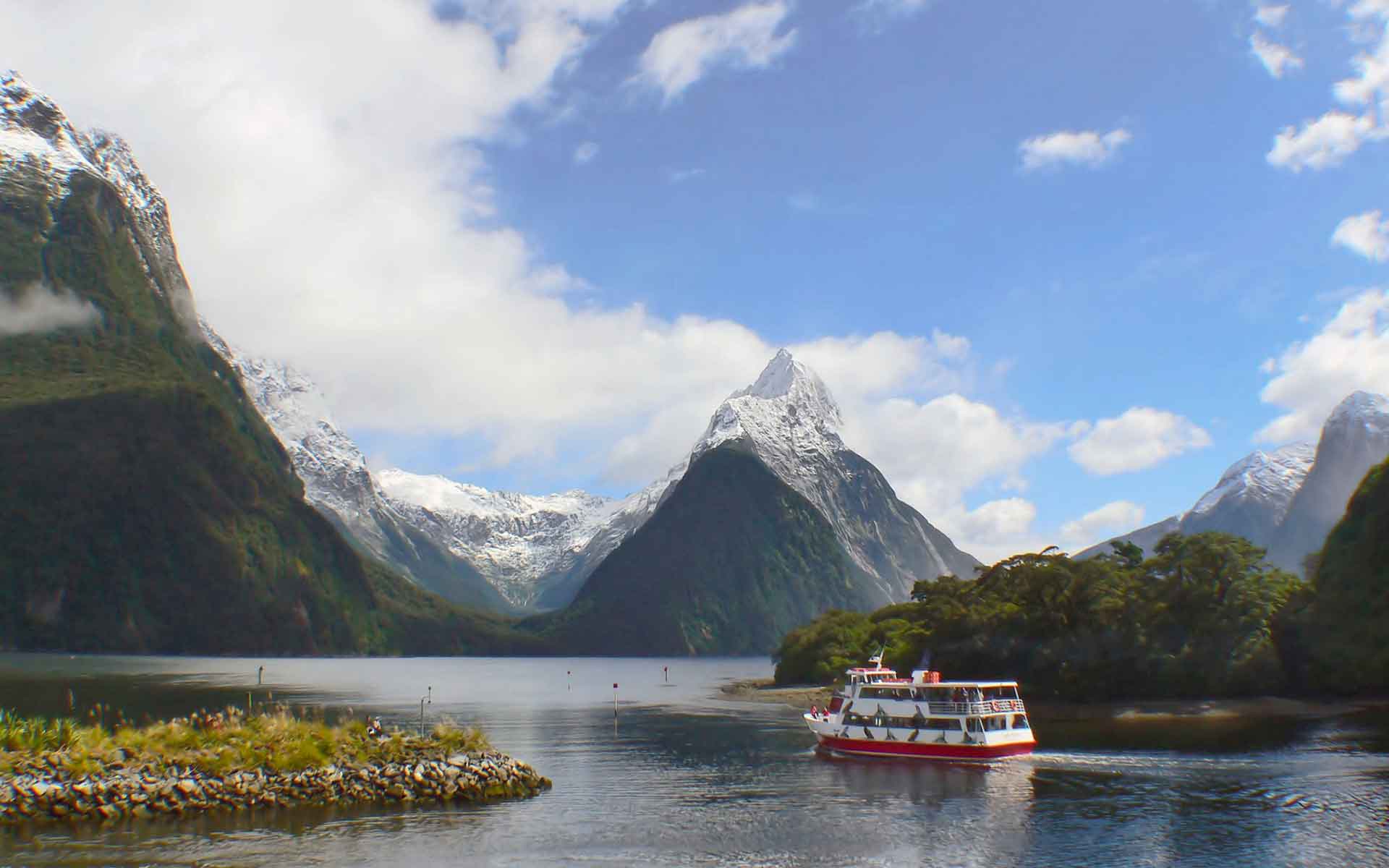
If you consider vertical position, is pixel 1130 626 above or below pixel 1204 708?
above

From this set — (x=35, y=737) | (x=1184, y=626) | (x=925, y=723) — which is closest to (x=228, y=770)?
(x=35, y=737)

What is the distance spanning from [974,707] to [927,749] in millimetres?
5497

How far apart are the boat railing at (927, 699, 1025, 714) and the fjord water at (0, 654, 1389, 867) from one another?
5.17 m

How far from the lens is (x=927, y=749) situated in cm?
8894

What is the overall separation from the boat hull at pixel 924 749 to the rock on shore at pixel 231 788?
34.4 metres

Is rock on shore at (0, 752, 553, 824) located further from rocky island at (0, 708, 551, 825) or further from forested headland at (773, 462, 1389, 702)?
forested headland at (773, 462, 1389, 702)

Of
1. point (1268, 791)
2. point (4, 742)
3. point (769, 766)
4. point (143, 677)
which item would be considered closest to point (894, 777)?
point (769, 766)

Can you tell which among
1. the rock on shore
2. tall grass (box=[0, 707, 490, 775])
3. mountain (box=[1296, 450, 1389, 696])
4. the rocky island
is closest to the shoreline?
mountain (box=[1296, 450, 1389, 696])

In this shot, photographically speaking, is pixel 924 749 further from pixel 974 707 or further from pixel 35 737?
pixel 35 737

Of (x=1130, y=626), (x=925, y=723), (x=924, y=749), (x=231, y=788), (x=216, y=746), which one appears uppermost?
(x=1130, y=626)

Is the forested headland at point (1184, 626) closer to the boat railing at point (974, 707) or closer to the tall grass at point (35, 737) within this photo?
the boat railing at point (974, 707)

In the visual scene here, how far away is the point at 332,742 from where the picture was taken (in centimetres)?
6506

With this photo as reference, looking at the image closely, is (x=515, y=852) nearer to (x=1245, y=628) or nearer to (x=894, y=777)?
(x=894, y=777)

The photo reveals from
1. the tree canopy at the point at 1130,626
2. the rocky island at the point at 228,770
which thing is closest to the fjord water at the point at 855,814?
the rocky island at the point at 228,770
